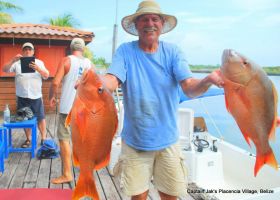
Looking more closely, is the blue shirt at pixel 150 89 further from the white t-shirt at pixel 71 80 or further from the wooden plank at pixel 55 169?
the wooden plank at pixel 55 169

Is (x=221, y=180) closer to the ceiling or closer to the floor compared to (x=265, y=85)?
closer to the floor

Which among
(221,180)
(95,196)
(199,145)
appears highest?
(95,196)

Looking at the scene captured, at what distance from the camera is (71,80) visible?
424 centimetres

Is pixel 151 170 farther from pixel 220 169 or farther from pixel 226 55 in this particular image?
pixel 220 169

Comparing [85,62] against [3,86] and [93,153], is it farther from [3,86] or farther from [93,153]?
[3,86]

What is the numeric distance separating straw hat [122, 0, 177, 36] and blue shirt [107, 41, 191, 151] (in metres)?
0.22

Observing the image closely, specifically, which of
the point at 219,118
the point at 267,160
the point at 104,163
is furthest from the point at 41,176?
the point at 219,118

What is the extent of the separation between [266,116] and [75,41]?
3.18 m

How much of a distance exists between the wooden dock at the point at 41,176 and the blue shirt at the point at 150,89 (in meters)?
1.72

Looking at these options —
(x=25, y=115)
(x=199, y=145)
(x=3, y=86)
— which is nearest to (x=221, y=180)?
(x=199, y=145)

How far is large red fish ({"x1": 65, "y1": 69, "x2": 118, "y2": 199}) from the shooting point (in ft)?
5.11

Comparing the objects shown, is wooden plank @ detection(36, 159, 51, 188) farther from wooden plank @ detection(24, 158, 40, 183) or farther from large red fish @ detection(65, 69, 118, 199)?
large red fish @ detection(65, 69, 118, 199)

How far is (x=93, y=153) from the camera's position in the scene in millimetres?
1604

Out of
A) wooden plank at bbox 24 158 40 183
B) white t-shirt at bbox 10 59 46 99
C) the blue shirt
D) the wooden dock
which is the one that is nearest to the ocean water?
the blue shirt
